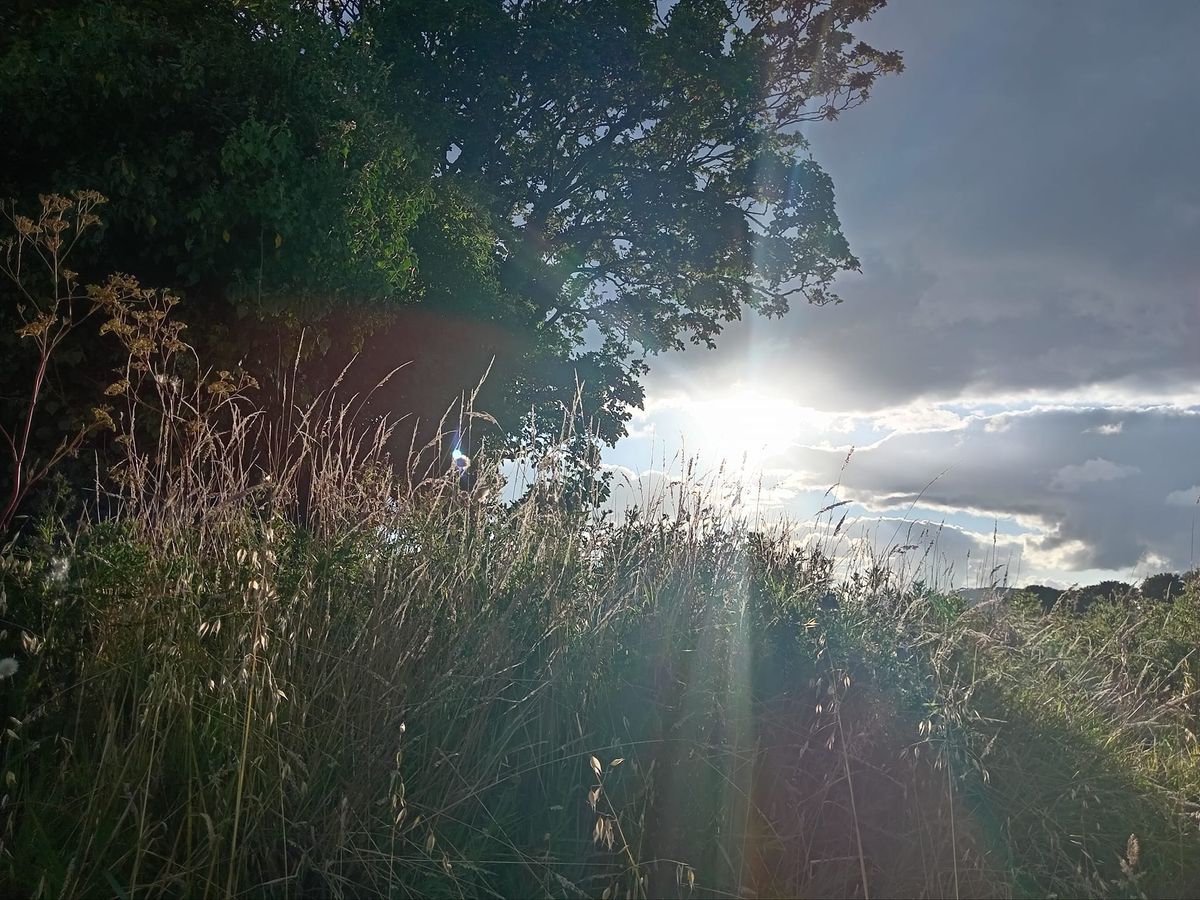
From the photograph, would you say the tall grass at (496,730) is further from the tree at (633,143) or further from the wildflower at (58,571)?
the tree at (633,143)

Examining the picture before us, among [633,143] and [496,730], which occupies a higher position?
[633,143]

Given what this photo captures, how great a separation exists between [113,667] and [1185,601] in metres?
7.85

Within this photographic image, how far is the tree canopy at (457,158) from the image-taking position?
869 centimetres

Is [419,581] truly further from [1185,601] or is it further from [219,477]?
[1185,601]

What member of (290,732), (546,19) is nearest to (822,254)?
(546,19)

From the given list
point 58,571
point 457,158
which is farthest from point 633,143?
point 58,571

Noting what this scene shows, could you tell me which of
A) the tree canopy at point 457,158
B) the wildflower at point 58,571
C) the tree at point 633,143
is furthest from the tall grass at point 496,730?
the tree at point 633,143

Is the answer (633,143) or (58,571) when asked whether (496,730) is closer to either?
(58,571)

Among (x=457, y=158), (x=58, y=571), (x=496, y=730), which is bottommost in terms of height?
(x=496, y=730)

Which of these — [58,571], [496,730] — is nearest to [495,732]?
[496,730]

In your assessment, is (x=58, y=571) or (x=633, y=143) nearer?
(x=58, y=571)

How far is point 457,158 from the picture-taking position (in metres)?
15.7

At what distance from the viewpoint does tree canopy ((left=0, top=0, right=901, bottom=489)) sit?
869 cm

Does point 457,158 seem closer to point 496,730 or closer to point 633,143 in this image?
point 633,143
